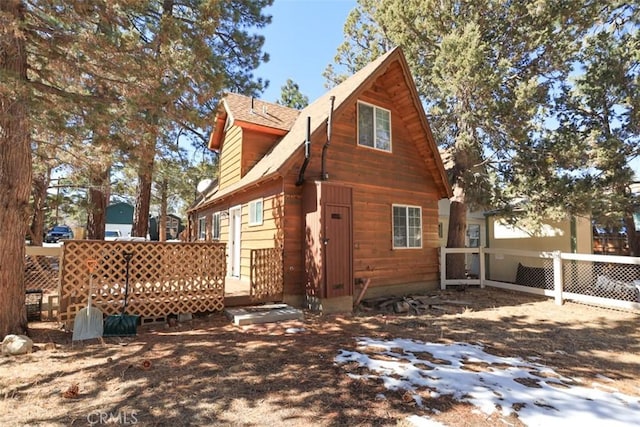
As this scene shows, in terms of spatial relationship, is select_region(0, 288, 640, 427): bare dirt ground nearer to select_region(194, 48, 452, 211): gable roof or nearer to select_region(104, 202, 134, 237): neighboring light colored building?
select_region(194, 48, 452, 211): gable roof

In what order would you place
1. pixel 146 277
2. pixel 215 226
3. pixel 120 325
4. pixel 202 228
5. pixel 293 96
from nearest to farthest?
pixel 120 325, pixel 146 277, pixel 215 226, pixel 202 228, pixel 293 96

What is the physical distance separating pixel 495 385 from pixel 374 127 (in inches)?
294

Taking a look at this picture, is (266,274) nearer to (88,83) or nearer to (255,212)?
(255,212)

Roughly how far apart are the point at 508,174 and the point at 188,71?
10.0 meters

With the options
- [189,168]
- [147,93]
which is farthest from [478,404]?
[189,168]

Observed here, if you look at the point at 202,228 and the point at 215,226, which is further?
the point at 202,228

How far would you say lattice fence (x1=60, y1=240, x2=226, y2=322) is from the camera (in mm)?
5680

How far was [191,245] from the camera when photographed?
22.2ft

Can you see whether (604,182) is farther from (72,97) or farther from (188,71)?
(72,97)

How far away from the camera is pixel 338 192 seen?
7.58 m

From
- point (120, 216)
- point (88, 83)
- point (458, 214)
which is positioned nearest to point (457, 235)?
point (458, 214)

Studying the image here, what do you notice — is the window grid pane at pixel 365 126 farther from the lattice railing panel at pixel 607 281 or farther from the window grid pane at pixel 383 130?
the lattice railing panel at pixel 607 281

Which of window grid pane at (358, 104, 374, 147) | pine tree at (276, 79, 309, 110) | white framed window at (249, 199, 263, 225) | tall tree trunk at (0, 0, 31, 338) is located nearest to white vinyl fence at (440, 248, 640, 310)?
window grid pane at (358, 104, 374, 147)

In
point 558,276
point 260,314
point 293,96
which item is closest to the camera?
point 260,314
